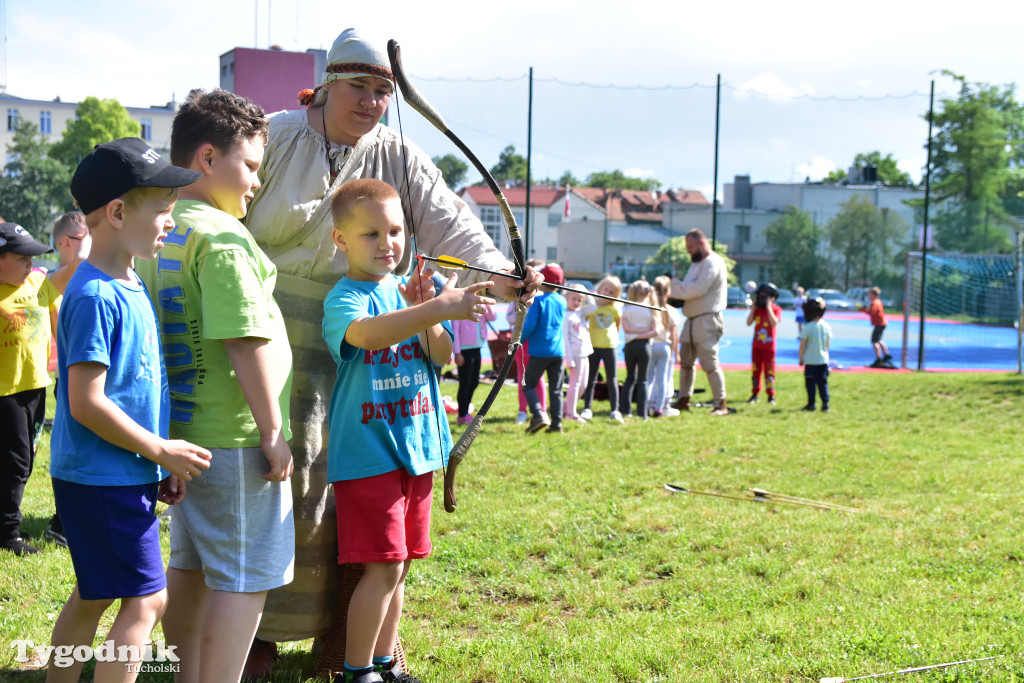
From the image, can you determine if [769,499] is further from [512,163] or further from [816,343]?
[512,163]

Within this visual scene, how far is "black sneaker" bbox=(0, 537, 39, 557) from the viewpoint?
14.1ft

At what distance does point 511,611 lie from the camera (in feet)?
12.5

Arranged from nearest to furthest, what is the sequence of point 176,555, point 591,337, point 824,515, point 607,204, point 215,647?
point 215,647, point 176,555, point 824,515, point 591,337, point 607,204

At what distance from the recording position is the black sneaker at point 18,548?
431 centimetres

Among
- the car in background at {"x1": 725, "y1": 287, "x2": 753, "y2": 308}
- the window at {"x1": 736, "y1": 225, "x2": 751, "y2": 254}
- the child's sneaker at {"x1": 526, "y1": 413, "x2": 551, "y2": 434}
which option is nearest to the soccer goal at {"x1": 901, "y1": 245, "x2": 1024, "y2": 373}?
the car in background at {"x1": 725, "y1": 287, "x2": 753, "y2": 308}

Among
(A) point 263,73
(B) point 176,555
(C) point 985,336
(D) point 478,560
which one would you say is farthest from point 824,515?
(C) point 985,336

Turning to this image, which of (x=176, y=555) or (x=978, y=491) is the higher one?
(x=176, y=555)

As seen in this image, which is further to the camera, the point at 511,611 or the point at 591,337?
the point at 591,337

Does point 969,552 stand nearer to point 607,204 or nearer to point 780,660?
point 780,660

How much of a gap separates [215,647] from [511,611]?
1.74m

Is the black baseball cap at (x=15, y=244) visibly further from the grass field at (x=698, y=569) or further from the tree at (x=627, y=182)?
the tree at (x=627, y=182)

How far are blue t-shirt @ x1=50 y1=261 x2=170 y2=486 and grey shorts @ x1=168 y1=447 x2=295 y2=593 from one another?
0.50 feet

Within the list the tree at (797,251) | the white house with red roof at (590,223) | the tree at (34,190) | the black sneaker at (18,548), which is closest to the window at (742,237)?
the white house with red roof at (590,223)

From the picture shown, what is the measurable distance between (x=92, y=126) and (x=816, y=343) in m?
49.9
